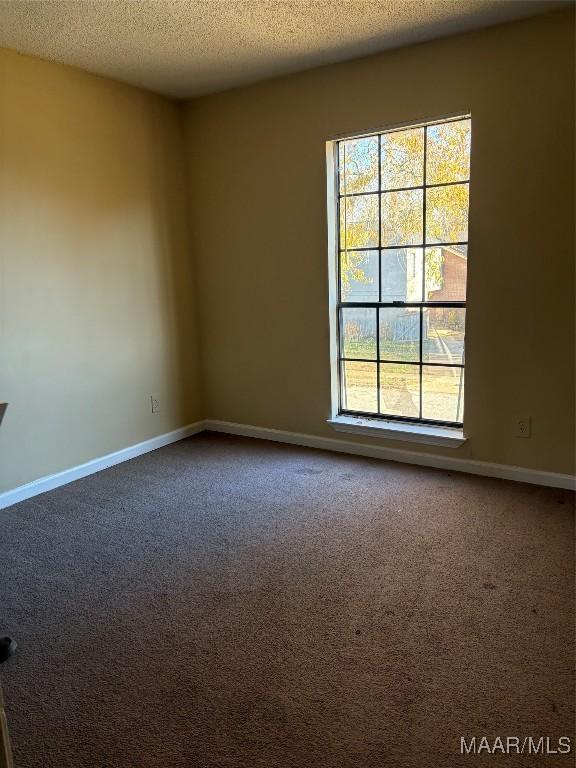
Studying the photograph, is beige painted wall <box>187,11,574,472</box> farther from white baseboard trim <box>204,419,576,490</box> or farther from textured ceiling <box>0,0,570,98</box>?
textured ceiling <box>0,0,570,98</box>

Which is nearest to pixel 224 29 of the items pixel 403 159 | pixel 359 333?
pixel 403 159

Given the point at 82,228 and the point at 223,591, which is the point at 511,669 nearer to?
the point at 223,591

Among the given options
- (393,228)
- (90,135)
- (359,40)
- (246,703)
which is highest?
(359,40)

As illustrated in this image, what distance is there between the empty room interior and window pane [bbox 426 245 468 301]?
0.02m

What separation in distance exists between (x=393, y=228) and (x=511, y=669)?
102 inches

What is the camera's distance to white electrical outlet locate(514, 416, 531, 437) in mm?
3271

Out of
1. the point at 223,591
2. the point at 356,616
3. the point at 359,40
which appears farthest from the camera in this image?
the point at 359,40

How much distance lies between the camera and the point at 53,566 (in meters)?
2.58

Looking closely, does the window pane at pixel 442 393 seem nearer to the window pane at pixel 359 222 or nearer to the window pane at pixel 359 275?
the window pane at pixel 359 275

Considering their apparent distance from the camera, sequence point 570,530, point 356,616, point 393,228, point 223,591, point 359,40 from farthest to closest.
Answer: point 393,228
point 359,40
point 570,530
point 223,591
point 356,616

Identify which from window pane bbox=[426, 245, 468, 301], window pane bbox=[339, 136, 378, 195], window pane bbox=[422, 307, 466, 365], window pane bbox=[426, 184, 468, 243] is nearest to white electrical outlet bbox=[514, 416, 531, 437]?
window pane bbox=[422, 307, 466, 365]

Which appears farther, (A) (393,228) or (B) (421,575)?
(A) (393,228)

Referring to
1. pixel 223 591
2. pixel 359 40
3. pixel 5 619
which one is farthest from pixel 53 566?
pixel 359 40

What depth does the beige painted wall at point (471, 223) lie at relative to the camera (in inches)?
119
